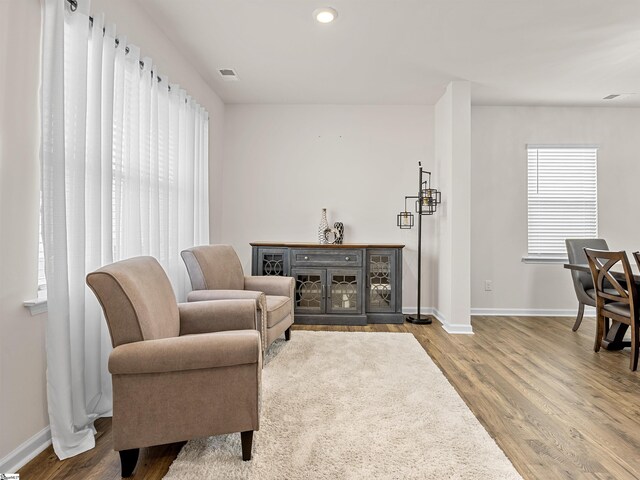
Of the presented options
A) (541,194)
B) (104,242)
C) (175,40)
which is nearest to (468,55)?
(541,194)

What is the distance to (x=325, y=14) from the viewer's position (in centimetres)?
263

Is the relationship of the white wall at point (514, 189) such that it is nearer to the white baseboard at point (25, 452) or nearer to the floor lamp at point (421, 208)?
the floor lamp at point (421, 208)

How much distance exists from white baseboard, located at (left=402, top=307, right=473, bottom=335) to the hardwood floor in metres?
0.14

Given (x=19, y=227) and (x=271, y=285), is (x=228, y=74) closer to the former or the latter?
(x=271, y=285)

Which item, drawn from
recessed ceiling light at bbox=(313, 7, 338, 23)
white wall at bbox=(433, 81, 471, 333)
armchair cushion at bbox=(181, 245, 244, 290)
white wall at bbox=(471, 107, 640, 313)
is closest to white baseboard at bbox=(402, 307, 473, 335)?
white wall at bbox=(433, 81, 471, 333)

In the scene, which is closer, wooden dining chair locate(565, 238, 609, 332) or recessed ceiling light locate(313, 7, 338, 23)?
recessed ceiling light locate(313, 7, 338, 23)

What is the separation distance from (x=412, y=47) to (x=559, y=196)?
115 inches

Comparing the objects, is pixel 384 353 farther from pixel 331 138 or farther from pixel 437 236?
pixel 331 138

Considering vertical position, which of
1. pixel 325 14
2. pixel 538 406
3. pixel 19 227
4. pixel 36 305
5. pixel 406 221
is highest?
pixel 325 14

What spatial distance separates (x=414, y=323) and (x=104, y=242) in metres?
3.28

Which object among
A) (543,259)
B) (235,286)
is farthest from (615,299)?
(235,286)

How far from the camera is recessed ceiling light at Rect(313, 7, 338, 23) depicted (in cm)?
259

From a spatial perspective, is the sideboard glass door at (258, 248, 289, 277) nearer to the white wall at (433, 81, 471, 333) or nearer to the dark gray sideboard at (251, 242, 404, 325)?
the dark gray sideboard at (251, 242, 404, 325)

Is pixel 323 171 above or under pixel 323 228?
above
